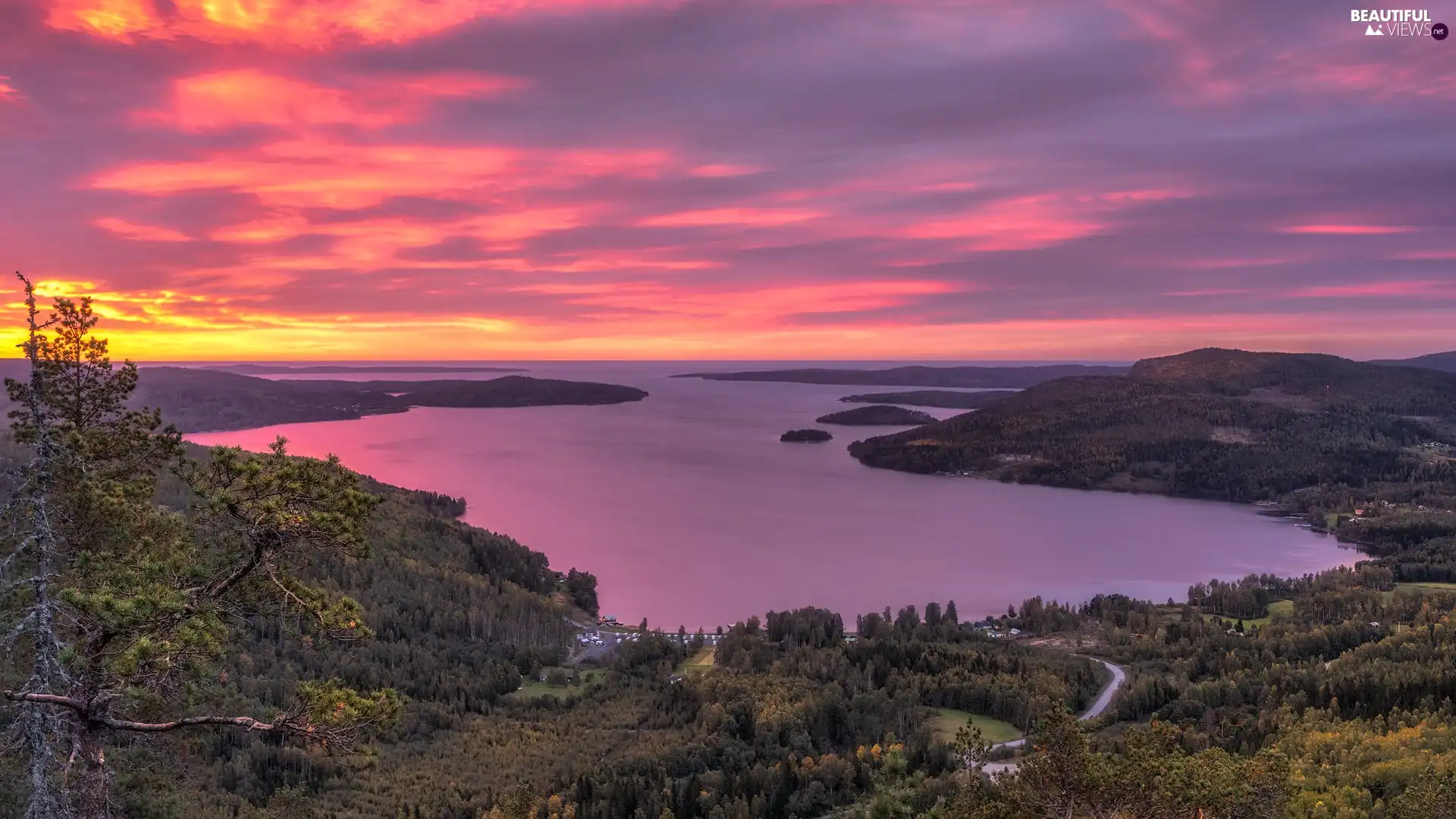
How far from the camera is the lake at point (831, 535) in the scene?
91.7 m

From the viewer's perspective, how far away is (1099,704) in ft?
187

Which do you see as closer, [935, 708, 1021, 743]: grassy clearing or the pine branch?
the pine branch

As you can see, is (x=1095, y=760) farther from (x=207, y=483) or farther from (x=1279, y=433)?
(x=1279, y=433)

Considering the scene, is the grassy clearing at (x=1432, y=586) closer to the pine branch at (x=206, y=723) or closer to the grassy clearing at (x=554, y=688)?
the grassy clearing at (x=554, y=688)

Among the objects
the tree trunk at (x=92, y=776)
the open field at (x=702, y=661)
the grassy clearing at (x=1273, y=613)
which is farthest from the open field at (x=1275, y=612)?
the tree trunk at (x=92, y=776)

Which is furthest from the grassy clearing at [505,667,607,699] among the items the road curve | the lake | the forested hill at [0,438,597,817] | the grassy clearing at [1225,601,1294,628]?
the grassy clearing at [1225,601,1294,628]

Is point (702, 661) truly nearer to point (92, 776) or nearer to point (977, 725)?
point (977, 725)

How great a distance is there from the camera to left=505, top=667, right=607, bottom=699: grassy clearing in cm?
6356

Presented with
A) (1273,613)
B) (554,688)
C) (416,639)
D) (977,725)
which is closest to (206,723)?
(977,725)

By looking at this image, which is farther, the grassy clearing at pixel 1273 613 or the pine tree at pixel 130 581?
the grassy clearing at pixel 1273 613

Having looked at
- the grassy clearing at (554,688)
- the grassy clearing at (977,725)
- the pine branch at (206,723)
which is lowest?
the grassy clearing at (554,688)

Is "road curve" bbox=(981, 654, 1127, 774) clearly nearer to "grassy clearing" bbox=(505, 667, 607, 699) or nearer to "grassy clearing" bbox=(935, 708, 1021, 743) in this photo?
"grassy clearing" bbox=(935, 708, 1021, 743)

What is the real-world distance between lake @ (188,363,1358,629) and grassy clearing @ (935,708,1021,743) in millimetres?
25282

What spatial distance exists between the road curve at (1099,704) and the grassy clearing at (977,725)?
3.27 ft
